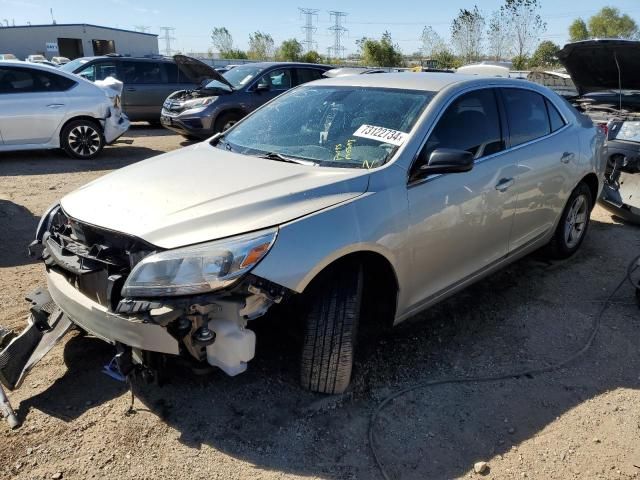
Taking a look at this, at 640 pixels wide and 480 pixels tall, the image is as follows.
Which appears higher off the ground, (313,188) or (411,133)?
(411,133)

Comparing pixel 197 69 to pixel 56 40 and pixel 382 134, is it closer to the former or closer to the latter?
pixel 382 134

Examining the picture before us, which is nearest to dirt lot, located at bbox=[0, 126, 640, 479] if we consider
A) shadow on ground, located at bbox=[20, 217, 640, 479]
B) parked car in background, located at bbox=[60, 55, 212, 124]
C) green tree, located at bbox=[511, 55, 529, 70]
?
shadow on ground, located at bbox=[20, 217, 640, 479]

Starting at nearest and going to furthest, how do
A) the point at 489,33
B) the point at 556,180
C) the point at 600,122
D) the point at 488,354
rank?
the point at 488,354, the point at 556,180, the point at 600,122, the point at 489,33

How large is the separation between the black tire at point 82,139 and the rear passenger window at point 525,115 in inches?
305

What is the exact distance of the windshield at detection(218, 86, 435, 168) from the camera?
3191 millimetres

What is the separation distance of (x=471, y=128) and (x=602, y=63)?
3.82 metres

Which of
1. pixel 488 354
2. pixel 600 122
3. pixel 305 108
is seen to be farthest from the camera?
pixel 600 122

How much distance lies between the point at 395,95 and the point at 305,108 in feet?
2.21

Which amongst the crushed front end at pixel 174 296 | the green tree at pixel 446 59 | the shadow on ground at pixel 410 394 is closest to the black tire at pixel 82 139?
the shadow on ground at pixel 410 394

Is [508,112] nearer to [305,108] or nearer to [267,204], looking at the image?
[305,108]

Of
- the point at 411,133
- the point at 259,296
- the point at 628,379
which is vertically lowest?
the point at 628,379

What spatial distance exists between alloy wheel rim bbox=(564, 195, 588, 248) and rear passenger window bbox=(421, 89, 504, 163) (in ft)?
4.87

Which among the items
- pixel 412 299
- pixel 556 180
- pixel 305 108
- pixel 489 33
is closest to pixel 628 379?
pixel 412 299

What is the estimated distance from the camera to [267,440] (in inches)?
103
